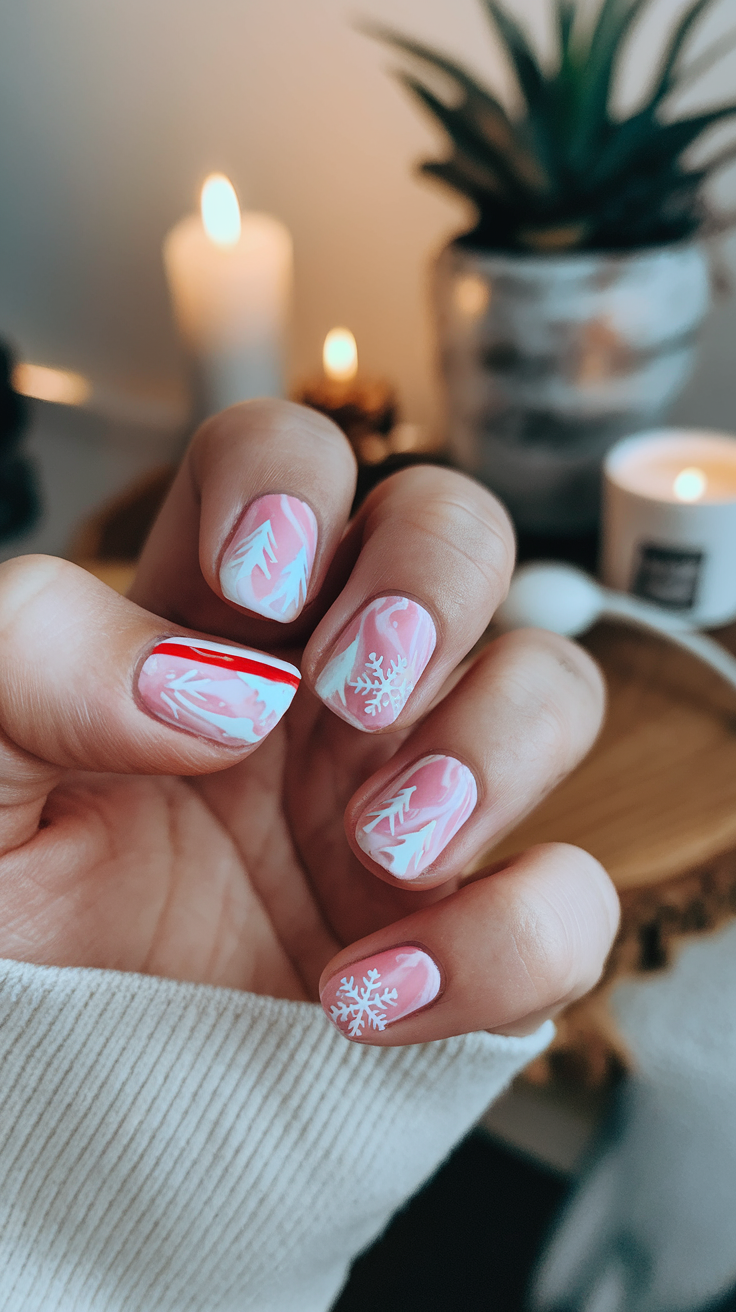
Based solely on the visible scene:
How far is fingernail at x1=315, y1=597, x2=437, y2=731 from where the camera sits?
26 cm

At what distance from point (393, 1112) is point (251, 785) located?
5.2 inches

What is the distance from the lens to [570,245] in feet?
1.70

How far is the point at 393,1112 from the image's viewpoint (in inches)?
12.1

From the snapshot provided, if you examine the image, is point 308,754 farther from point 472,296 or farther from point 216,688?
point 472,296

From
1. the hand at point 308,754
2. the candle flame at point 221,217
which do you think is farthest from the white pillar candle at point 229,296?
the hand at point 308,754

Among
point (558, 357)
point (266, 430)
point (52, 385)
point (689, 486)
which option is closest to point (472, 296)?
point (558, 357)

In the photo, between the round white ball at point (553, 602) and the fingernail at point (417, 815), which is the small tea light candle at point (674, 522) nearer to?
the round white ball at point (553, 602)

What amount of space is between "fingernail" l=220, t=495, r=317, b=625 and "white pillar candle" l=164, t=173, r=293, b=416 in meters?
0.47

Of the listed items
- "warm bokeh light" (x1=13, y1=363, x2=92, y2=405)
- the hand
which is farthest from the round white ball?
"warm bokeh light" (x1=13, y1=363, x2=92, y2=405)

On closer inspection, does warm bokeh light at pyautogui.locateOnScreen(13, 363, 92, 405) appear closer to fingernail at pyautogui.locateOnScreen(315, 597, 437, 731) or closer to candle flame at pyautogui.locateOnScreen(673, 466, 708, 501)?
candle flame at pyautogui.locateOnScreen(673, 466, 708, 501)

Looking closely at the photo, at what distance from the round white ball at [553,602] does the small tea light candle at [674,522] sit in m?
0.03

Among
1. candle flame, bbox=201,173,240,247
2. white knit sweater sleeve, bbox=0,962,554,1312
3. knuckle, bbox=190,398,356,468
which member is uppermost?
candle flame, bbox=201,173,240,247

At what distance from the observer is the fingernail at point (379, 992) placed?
271mm

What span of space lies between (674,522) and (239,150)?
558 mm
